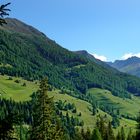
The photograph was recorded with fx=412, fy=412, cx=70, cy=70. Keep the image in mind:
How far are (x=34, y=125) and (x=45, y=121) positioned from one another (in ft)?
4.03

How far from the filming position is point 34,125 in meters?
42.9

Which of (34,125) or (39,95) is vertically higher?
(39,95)

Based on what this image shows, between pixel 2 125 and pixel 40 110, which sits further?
pixel 40 110

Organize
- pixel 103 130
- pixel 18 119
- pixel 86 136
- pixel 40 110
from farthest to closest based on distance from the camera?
pixel 86 136 → pixel 103 130 → pixel 40 110 → pixel 18 119

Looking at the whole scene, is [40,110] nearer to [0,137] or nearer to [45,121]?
[45,121]

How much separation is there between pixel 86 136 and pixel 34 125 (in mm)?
83199

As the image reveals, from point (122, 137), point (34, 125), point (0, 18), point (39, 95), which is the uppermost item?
A: point (0, 18)

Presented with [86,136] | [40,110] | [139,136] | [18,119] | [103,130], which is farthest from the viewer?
[86,136]

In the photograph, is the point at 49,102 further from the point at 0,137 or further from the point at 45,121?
the point at 0,137

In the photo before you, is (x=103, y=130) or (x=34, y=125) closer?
(x=34, y=125)

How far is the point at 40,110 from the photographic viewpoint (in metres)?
42.7

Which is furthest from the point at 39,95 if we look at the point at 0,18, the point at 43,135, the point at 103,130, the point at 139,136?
the point at 103,130

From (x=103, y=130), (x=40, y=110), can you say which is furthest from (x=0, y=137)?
(x=103, y=130)

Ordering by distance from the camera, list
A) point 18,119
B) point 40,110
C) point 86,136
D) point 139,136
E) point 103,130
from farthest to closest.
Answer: point 86,136
point 103,130
point 139,136
point 40,110
point 18,119
